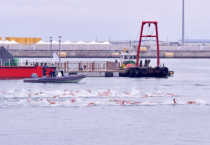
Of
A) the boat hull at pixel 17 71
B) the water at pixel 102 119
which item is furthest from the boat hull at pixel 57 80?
the boat hull at pixel 17 71

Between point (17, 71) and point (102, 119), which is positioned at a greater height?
point (17, 71)

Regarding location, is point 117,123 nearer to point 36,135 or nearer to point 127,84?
point 36,135

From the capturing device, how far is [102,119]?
1551 inches

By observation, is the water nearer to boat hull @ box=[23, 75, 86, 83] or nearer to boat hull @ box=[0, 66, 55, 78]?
boat hull @ box=[23, 75, 86, 83]

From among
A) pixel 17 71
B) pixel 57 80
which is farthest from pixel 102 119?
pixel 17 71

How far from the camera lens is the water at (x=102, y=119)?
33247 mm

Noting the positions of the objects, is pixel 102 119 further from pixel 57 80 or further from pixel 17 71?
pixel 17 71

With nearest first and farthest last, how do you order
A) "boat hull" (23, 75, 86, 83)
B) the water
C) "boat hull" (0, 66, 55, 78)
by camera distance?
the water
"boat hull" (23, 75, 86, 83)
"boat hull" (0, 66, 55, 78)

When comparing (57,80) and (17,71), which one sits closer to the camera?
(57,80)

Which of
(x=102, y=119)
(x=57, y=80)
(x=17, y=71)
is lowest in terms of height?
(x=102, y=119)

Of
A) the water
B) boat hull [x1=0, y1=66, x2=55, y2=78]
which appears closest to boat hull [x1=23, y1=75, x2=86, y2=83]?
the water

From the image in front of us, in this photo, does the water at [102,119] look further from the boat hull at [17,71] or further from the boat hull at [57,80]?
the boat hull at [17,71]

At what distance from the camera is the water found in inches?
1309

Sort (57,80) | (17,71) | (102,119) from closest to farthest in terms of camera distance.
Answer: (102,119) → (57,80) → (17,71)
